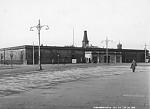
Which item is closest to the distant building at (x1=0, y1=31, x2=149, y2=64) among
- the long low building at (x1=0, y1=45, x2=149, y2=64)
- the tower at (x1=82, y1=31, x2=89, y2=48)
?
the long low building at (x1=0, y1=45, x2=149, y2=64)

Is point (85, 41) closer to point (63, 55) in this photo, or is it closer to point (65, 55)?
point (65, 55)

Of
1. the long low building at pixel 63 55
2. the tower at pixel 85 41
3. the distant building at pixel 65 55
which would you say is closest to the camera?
the long low building at pixel 63 55

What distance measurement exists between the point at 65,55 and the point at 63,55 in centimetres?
102

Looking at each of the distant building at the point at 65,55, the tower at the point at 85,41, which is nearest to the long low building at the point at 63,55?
the distant building at the point at 65,55

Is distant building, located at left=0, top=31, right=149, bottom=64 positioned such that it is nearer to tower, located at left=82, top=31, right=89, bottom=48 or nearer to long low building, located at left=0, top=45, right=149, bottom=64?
long low building, located at left=0, top=45, right=149, bottom=64

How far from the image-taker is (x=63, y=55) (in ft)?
301

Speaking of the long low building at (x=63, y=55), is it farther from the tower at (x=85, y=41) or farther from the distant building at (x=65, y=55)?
the tower at (x=85, y=41)

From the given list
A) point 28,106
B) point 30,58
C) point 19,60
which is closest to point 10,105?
point 28,106

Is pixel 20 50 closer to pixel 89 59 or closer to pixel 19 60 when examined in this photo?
pixel 19 60

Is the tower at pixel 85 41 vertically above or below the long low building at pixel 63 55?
above

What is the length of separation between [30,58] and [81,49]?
22.5 meters

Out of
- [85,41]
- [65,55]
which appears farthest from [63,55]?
[85,41]

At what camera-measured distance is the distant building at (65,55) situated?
277 ft

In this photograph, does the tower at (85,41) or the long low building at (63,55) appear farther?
the tower at (85,41)
